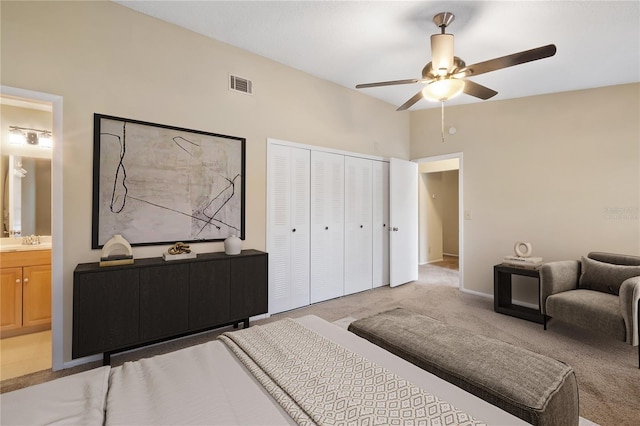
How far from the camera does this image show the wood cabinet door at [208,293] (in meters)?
2.64

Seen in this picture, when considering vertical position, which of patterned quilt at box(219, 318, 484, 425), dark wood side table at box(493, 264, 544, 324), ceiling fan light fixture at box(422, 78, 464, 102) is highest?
ceiling fan light fixture at box(422, 78, 464, 102)

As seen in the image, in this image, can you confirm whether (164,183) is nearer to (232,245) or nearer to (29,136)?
(232,245)

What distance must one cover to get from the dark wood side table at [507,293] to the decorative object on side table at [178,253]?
3411 millimetres

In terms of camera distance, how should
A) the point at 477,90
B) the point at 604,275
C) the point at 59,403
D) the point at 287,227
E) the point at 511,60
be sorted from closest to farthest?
the point at 59,403 < the point at 511,60 < the point at 477,90 < the point at 604,275 < the point at 287,227

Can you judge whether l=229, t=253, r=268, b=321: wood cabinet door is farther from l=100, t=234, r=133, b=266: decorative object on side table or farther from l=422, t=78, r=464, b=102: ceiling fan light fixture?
l=422, t=78, r=464, b=102: ceiling fan light fixture

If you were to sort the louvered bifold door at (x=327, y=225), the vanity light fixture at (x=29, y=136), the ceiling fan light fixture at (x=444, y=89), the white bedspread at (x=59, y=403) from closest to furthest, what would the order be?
the white bedspread at (x=59, y=403) < the ceiling fan light fixture at (x=444, y=89) < the vanity light fixture at (x=29, y=136) < the louvered bifold door at (x=327, y=225)

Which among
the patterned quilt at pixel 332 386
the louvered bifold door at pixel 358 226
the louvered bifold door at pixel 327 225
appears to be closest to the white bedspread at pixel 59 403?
the patterned quilt at pixel 332 386

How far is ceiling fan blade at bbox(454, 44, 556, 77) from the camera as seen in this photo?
1.88 m

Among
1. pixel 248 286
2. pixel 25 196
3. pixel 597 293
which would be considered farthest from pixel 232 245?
pixel 597 293

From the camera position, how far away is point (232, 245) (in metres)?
2.95

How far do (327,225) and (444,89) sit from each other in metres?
2.16

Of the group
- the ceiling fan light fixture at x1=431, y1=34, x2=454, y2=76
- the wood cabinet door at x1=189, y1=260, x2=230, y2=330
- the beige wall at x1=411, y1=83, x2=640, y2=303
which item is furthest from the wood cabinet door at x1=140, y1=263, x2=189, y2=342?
the beige wall at x1=411, y1=83, x2=640, y2=303

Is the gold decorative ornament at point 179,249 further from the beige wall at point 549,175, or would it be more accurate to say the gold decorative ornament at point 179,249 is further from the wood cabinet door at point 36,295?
the beige wall at point 549,175

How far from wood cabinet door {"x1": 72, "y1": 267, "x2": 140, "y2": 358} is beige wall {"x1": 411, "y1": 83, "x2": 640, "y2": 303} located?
4.19 m
